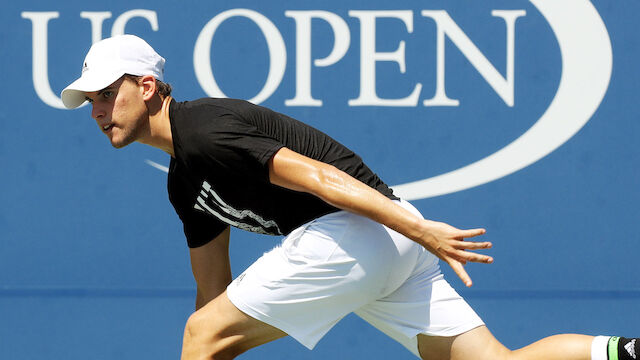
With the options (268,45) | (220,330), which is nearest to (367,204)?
(220,330)

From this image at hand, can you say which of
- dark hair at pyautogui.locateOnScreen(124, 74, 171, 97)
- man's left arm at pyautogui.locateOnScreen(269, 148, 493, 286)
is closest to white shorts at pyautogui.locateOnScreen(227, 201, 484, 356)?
man's left arm at pyautogui.locateOnScreen(269, 148, 493, 286)

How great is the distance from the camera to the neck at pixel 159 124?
8.41ft

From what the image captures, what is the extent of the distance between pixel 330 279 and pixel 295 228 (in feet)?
0.63

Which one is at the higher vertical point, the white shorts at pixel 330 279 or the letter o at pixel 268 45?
the letter o at pixel 268 45

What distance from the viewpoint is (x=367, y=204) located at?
2.35 meters

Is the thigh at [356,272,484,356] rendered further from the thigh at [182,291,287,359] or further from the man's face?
the man's face

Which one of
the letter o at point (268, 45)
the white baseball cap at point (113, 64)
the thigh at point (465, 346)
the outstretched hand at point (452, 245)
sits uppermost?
the letter o at point (268, 45)

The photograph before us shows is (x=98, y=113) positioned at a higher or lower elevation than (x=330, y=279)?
higher

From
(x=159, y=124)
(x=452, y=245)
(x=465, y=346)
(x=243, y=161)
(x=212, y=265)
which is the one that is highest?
(x=159, y=124)

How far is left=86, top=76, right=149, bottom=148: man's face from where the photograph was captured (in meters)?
2.57

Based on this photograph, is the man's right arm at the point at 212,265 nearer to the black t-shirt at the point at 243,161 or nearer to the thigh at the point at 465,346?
the black t-shirt at the point at 243,161

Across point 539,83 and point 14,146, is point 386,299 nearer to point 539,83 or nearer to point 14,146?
point 539,83

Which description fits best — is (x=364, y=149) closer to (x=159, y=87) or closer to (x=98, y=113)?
(x=159, y=87)

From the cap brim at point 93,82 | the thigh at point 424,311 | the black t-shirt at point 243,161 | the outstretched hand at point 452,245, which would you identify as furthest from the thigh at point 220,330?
the cap brim at point 93,82
